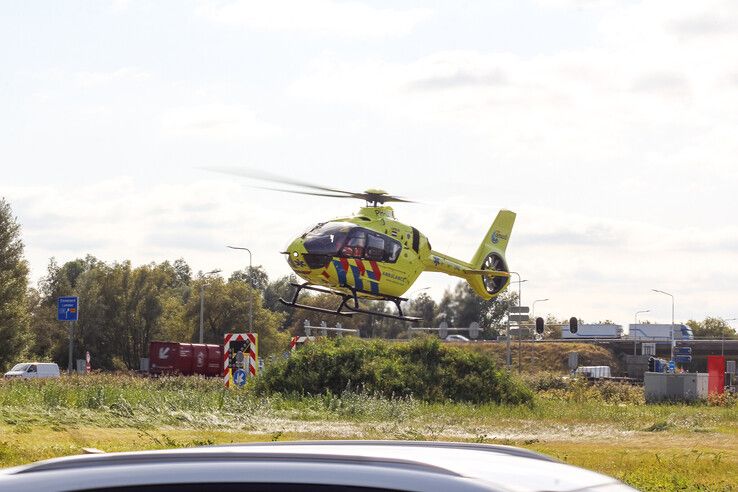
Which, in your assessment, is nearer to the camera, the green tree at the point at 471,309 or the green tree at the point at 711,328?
the green tree at the point at 471,309

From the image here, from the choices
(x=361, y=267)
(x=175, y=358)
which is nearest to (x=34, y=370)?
(x=175, y=358)

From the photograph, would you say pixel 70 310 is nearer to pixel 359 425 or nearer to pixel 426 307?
pixel 359 425

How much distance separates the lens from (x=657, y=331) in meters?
133

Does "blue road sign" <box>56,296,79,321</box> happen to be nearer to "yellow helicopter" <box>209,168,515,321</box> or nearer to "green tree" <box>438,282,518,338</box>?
"yellow helicopter" <box>209,168,515,321</box>

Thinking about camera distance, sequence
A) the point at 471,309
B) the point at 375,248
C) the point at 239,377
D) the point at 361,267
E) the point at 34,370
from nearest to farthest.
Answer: the point at 361,267, the point at 375,248, the point at 239,377, the point at 34,370, the point at 471,309

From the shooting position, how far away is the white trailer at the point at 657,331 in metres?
130

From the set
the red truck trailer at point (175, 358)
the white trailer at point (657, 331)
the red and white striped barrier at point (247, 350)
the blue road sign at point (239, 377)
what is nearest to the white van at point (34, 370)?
the red truck trailer at point (175, 358)

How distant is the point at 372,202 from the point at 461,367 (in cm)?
597

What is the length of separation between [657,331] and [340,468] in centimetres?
13296

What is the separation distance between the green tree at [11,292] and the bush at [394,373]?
34933 mm

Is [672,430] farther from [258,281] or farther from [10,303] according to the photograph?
[258,281]

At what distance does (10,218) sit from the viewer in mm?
74812

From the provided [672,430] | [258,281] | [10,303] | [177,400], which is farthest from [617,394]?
[258,281]

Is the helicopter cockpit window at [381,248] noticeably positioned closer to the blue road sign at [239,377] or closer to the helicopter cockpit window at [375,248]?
the helicopter cockpit window at [375,248]
